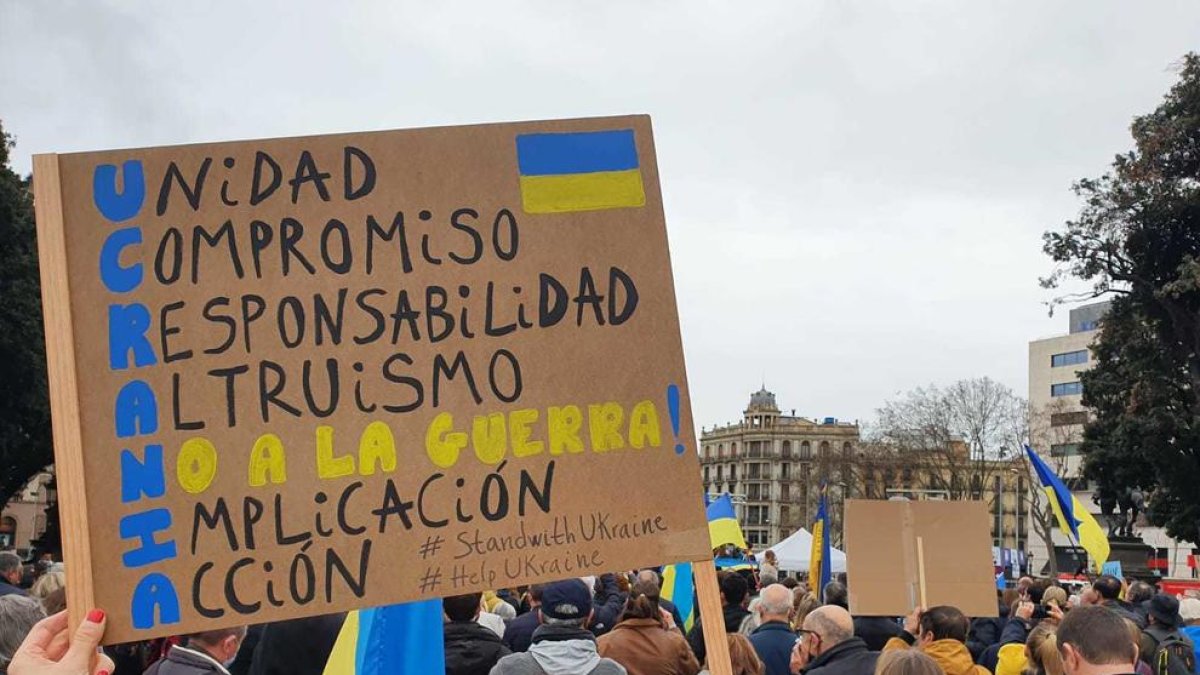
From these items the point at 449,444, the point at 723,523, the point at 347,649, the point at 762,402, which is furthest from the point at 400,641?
the point at 762,402

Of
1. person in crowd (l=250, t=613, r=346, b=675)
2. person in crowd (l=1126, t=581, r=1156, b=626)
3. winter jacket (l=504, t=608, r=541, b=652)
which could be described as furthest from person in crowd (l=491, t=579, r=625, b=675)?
person in crowd (l=1126, t=581, r=1156, b=626)

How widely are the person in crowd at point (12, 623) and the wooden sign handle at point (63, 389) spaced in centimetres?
230

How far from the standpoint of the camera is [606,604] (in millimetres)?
10711

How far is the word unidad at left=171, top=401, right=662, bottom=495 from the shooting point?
295cm

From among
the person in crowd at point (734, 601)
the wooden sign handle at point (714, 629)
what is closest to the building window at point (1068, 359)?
the person in crowd at point (734, 601)

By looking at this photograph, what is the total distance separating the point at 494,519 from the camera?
3.10 meters

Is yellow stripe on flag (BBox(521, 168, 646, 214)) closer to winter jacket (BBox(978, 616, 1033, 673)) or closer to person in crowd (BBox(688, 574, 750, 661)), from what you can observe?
winter jacket (BBox(978, 616, 1033, 673))

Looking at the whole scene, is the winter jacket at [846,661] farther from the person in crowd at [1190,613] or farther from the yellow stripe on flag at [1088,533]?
the yellow stripe on flag at [1088,533]

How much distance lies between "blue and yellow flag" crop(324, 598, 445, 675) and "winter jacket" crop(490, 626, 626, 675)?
36.3 inches

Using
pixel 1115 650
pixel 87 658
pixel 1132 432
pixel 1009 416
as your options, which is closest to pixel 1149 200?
pixel 1132 432

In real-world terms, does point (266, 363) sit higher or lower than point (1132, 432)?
higher

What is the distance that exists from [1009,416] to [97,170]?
6577 cm

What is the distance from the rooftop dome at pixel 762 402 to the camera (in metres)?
172

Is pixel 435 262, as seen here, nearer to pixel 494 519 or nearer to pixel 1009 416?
pixel 494 519
